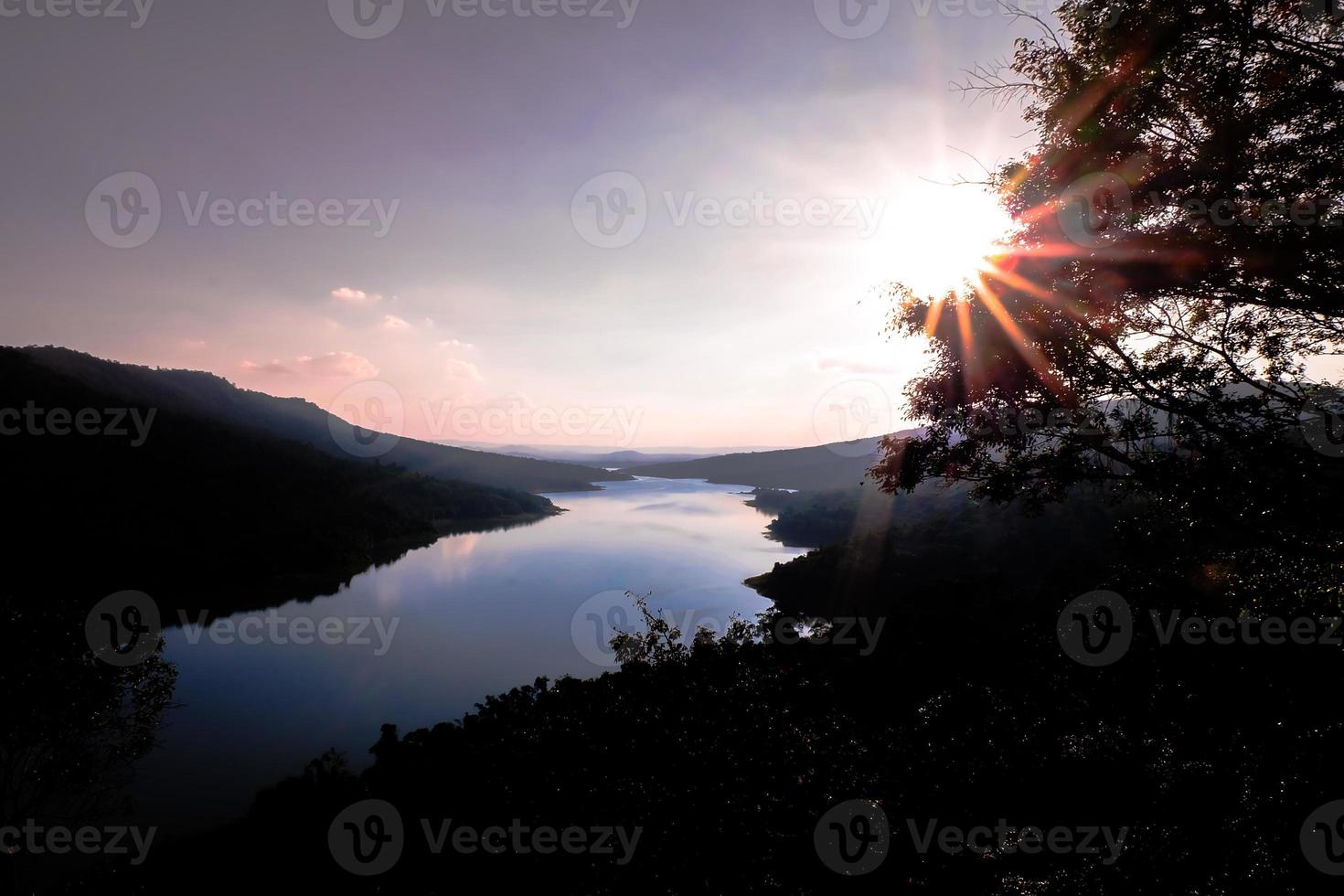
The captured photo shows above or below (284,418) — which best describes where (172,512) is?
below

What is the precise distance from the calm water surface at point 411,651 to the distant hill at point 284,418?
71.9 m

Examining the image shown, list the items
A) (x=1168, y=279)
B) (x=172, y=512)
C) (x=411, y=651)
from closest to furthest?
1. (x=1168, y=279)
2. (x=411, y=651)
3. (x=172, y=512)

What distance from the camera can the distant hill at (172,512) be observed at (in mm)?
42938

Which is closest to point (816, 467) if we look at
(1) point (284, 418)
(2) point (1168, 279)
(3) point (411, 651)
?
(3) point (411, 651)

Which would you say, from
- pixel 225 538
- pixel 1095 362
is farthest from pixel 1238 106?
pixel 225 538

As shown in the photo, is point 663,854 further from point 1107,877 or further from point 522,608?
point 522,608

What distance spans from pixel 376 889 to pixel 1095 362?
55.2 feet

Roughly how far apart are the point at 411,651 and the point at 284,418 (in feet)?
465

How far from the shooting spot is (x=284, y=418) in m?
141

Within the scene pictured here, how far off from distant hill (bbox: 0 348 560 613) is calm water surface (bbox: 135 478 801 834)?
695 centimetres

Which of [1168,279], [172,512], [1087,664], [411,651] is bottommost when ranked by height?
[411,651]

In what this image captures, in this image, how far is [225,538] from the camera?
5344 centimetres

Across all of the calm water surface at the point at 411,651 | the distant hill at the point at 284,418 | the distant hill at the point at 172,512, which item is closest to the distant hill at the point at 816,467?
the distant hill at the point at 284,418

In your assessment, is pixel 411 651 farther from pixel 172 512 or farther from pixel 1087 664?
pixel 172 512
